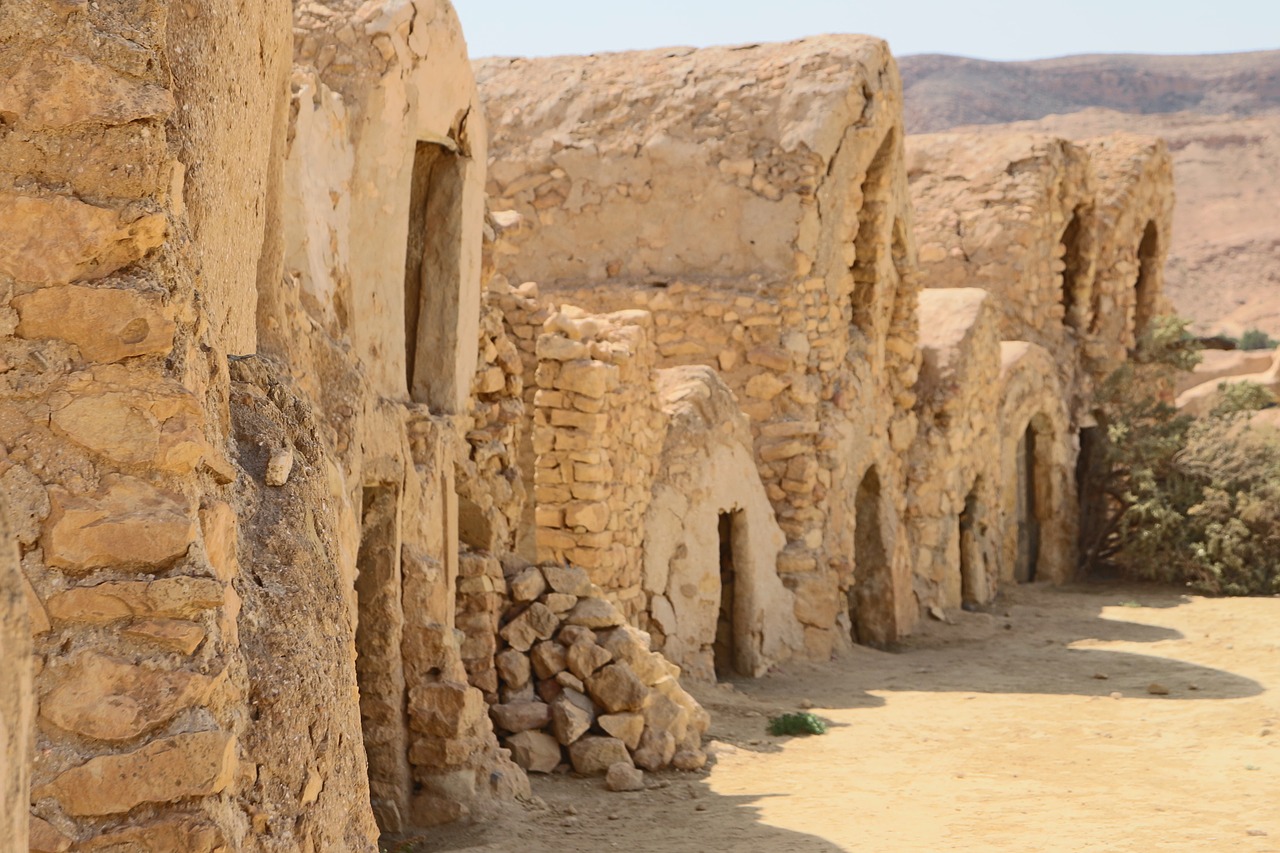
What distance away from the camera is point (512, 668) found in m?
7.02

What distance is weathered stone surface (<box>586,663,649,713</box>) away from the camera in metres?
7.01

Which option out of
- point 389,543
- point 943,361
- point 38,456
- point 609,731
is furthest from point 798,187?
point 38,456

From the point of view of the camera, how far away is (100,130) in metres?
2.52

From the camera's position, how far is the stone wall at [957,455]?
44.3ft

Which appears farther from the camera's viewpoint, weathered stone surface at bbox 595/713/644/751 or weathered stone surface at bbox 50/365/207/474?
weathered stone surface at bbox 595/713/644/751

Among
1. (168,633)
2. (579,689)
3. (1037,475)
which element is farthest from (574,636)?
(1037,475)

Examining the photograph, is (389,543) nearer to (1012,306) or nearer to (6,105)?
(6,105)

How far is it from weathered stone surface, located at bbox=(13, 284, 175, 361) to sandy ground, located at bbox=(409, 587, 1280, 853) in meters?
3.55

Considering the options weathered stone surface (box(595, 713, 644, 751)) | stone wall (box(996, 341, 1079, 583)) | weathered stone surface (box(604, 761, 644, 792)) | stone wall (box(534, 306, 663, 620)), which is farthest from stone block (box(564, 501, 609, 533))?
stone wall (box(996, 341, 1079, 583))

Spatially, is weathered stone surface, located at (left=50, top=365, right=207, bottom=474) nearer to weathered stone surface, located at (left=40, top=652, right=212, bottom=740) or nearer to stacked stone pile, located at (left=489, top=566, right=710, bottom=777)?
weathered stone surface, located at (left=40, top=652, right=212, bottom=740)

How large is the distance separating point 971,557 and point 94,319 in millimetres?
13047

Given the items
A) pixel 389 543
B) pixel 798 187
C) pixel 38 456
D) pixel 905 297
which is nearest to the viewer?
pixel 38 456

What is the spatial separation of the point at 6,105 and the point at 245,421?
941mm

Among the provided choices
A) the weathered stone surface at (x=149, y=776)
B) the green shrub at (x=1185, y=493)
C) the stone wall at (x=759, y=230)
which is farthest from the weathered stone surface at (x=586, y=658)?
the green shrub at (x=1185, y=493)
